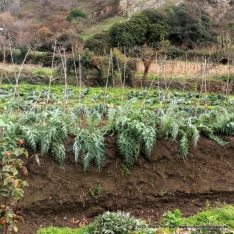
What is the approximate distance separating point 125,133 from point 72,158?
0.77 metres

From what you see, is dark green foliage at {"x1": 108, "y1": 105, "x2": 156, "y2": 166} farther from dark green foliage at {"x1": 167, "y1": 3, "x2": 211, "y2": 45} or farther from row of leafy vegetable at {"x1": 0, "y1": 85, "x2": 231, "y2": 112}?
dark green foliage at {"x1": 167, "y1": 3, "x2": 211, "y2": 45}

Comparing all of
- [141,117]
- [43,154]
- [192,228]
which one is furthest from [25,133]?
[192,228]

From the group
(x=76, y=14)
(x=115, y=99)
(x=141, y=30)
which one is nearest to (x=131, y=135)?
(x=115, y=99)

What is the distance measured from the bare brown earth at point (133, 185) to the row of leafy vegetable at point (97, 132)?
0.13 meters

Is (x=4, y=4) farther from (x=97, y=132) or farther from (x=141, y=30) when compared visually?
(x=97, y=132)

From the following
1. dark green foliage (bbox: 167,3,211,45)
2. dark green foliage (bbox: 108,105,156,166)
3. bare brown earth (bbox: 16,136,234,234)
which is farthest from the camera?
dark green foliage (bbox: 167,3,211,45)

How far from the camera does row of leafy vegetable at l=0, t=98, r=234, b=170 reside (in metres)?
4.45

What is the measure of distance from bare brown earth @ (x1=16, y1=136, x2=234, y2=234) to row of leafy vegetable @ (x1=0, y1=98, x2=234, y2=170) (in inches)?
5.1

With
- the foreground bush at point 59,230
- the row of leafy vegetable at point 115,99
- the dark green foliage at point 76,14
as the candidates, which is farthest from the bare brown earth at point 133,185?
the dark green foliage at point 76,14

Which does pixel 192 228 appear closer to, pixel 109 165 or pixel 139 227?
pixel 139 227

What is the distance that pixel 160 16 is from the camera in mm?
32156

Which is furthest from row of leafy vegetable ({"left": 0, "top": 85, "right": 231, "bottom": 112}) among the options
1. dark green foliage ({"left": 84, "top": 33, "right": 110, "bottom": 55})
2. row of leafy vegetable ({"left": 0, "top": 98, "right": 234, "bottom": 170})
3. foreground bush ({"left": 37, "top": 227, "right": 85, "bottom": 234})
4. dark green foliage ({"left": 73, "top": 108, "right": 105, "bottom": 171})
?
dark green foliage ({"left": 84, "top": 33, "right": 110, "bottom": 55})

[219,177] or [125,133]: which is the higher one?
[125,133]

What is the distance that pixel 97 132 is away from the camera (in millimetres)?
4750
